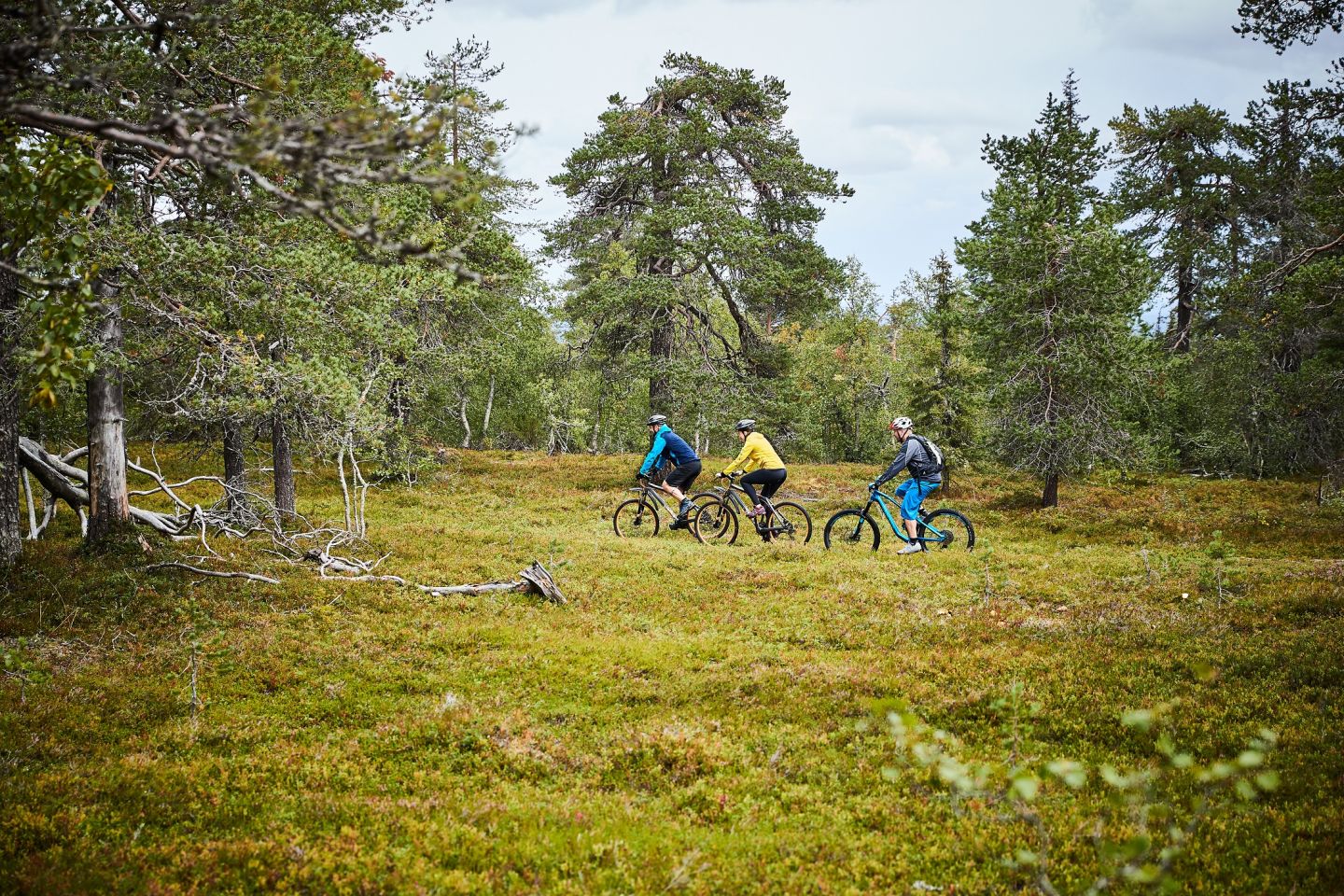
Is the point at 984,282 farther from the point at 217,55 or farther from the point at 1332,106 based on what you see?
the point at 217,55

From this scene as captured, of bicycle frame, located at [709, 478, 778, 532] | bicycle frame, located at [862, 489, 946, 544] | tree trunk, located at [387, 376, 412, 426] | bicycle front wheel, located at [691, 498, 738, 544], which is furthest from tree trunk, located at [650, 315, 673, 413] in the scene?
bicycle frame, located at [862, 489, 946, 544]

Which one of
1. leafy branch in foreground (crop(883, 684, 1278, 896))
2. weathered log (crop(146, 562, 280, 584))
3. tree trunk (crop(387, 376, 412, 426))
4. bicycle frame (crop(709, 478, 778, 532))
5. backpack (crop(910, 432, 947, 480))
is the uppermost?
tree trunk (crop(387, 376, 412, 426))

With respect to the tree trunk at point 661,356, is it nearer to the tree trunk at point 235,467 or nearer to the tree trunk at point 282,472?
the tree trunk at point 282,472

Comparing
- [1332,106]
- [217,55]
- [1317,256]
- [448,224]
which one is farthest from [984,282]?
[217,55]

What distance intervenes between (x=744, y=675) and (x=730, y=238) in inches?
676

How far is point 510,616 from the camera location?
413 inches

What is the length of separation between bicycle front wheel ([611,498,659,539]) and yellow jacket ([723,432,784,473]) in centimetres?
263

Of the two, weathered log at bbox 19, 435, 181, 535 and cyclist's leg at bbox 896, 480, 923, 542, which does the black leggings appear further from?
weathered log at bbox 19, 435, 181, 535

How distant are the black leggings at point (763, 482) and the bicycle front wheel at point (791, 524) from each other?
0.50 metres

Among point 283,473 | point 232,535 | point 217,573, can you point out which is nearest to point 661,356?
point 283,473

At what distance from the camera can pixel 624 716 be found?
744 cm

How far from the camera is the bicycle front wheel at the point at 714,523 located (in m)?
16.7

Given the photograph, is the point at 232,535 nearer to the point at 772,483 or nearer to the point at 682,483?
the point at 682,483

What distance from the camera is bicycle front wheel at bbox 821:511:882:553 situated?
15266 mm
